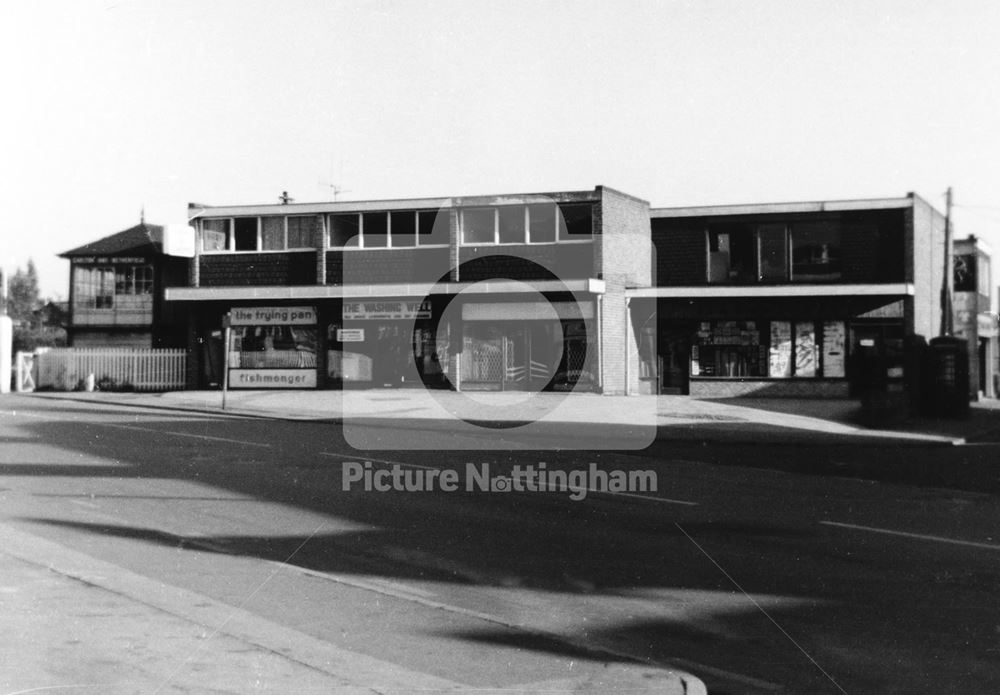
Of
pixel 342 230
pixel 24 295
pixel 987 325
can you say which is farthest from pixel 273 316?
pixel 24 295

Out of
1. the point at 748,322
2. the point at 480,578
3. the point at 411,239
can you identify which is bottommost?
the point at 480,578

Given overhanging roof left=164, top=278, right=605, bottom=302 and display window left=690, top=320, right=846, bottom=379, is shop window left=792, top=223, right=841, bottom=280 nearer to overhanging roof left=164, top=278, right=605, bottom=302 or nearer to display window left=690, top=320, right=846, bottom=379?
display window left=690, top=320, right=846, bottom=379

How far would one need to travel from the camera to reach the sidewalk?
2123cm

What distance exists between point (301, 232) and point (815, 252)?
1604cm

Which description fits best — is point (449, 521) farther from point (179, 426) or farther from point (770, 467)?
point (179, 426)

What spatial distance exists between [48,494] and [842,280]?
25377 millimetres

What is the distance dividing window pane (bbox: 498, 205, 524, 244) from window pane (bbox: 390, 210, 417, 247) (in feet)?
8.93

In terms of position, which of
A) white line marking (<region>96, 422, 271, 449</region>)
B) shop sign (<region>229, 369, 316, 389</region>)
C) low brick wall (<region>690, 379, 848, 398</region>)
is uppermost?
shop sign (<region>229, 369, 316, 389</region>)

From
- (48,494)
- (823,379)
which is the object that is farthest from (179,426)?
(823,379)

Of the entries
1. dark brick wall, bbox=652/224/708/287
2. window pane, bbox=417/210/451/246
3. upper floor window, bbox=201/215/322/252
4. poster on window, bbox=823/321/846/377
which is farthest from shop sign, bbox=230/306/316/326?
poster on window, bbox=823/321/846/377

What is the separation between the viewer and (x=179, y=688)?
477cm

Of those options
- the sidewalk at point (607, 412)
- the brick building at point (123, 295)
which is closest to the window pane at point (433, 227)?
the sidewalk at point (607, 412)

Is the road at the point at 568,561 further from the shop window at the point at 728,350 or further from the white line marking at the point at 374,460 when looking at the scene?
the shop window at the point at 728,350

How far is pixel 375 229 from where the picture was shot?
30.9 meters
